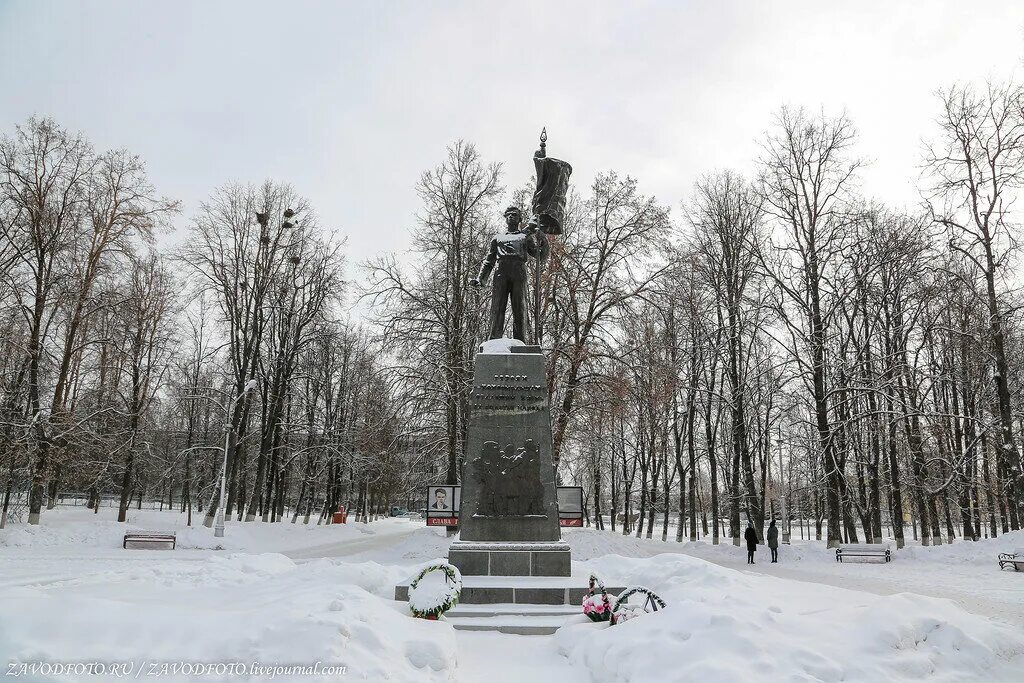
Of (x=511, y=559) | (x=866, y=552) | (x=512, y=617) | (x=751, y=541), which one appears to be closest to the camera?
(x=512, y=617)

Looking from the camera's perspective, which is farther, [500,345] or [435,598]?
[500,345]

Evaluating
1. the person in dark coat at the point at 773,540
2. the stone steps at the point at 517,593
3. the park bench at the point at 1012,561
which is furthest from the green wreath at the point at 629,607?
the person in dark coat at the point at 773,540

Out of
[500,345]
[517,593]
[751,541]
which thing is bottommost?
[751,541]

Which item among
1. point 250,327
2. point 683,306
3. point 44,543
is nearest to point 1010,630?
point 683,306

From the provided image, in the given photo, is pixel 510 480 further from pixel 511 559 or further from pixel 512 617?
pixel 512 617

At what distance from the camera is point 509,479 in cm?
948

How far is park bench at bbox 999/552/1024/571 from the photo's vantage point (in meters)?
15.1

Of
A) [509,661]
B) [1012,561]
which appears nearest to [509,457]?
[509,661]

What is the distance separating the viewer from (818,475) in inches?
1005

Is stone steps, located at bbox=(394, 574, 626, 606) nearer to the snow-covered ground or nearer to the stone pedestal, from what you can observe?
the stone pedestal

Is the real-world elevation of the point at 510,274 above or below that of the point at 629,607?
above

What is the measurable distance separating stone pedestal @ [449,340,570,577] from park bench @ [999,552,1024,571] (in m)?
13.0

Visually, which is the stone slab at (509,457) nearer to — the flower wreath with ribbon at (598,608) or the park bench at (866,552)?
the flower wreath with ribbon at (598,608)

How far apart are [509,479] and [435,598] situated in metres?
2.86
